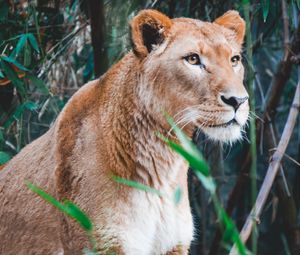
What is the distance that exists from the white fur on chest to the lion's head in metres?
0.42

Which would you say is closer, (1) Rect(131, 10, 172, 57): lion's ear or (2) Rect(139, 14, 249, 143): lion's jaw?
(2) Rect(139, 14, 249, 143): lion's jaw

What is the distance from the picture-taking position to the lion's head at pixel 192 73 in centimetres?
409

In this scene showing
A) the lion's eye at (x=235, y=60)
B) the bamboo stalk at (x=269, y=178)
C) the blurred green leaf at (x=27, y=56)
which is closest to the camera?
the lion's eye at (x=235, y=60)

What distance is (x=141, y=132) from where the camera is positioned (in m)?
4.33

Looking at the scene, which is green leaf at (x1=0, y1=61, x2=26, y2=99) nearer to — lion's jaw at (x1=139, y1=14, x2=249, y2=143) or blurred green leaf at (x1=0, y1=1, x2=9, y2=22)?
blurred green leaf at (x1=0, y1=1, x2=9, y2=22)

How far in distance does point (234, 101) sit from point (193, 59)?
13.9 inches

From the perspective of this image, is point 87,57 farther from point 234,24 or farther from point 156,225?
point 156,225

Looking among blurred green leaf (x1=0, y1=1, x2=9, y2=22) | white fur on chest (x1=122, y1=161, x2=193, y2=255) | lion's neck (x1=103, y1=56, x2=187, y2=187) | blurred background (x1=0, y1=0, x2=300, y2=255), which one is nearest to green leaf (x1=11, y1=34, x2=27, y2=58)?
blurred background (x1=0, y1=0, x2=300, y2=255)

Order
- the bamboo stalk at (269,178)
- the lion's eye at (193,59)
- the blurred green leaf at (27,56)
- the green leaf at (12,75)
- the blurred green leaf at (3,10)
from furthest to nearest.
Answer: the blurred green leaf at (3,10) → the blurred green leaf at (27,56) → the green leaf at (12,75) → the bamboo stalk at (269,178) → the lion's eye at (193,59)

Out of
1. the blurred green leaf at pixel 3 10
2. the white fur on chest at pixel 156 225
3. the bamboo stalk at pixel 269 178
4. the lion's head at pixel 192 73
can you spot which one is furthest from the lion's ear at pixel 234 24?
the blurred green leaf at pixel 3 10

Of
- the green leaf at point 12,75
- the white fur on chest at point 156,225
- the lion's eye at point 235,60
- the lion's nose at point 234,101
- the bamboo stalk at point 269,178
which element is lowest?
the bamboo stalk at point 269,178

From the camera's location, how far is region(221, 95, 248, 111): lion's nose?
4.00 metres

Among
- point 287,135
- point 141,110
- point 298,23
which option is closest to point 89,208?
point 141,110

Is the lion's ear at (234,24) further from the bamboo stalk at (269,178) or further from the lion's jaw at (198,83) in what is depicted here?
the bamboo stalk at (269,178)
